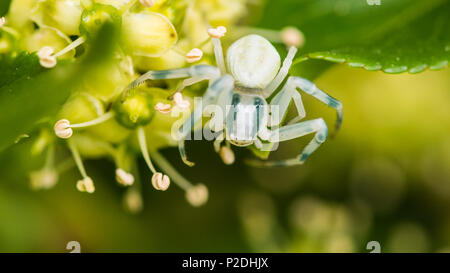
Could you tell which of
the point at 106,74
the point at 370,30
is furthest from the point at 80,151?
the point at 370,30

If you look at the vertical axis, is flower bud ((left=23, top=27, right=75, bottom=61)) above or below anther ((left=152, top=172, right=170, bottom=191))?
above

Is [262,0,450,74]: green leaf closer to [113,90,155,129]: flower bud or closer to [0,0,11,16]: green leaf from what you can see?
[113,90,155,129]: flower bud

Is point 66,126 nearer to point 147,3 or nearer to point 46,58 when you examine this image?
point 46,58

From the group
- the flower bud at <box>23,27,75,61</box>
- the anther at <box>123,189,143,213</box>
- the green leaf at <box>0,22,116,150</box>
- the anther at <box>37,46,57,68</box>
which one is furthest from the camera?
the anther at <box>123,189,143,213</box>

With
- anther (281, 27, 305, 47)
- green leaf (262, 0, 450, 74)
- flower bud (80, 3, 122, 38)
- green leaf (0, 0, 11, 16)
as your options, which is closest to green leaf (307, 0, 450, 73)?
green leaf (262, 0, 450, 74)

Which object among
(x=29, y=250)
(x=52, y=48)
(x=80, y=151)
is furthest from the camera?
(x=29, y=250)

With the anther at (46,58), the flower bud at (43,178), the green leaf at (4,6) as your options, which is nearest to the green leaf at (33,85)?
the anther at (46,58)

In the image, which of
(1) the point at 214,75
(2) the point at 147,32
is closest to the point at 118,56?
(2) the point at 147,32
